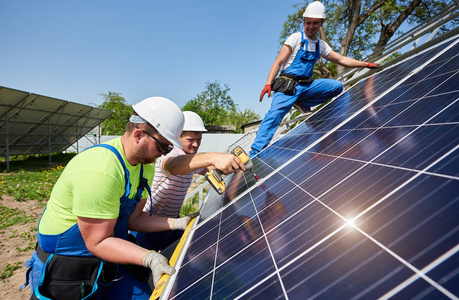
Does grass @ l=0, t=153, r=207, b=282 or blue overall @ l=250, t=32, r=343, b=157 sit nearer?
blue overall @ l=250, t=32, r=343, b=157

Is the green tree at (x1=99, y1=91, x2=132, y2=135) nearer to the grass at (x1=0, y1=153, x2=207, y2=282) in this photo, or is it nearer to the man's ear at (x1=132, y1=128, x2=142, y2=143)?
the grass at (x1=0, y1=153, x2=207, y2=282)

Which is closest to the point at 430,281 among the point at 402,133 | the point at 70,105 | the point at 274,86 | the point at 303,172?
the point at 402,133

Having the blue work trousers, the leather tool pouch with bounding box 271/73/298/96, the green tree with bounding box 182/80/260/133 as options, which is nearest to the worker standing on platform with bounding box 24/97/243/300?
the blue work trousers

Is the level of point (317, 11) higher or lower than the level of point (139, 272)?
higher

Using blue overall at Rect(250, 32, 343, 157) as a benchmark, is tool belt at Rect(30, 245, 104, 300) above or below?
below

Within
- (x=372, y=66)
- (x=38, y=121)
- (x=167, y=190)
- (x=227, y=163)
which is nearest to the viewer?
(x=227, y=163)

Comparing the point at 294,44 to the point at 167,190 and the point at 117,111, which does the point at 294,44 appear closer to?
the point at 167,190

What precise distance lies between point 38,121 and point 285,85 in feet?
63.7

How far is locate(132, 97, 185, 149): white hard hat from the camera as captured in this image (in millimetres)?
2508

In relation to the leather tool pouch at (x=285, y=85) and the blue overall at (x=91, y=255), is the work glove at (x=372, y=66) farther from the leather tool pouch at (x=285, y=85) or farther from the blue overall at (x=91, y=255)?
the blue overall at (x=91, y=255)

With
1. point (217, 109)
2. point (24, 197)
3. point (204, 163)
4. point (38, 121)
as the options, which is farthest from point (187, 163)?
point (217, 109)

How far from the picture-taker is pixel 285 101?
15.3ft


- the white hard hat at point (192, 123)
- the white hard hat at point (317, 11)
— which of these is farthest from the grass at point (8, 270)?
the white hard hat at point (317, 11)

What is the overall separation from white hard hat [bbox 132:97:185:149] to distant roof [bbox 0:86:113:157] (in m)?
14.8
